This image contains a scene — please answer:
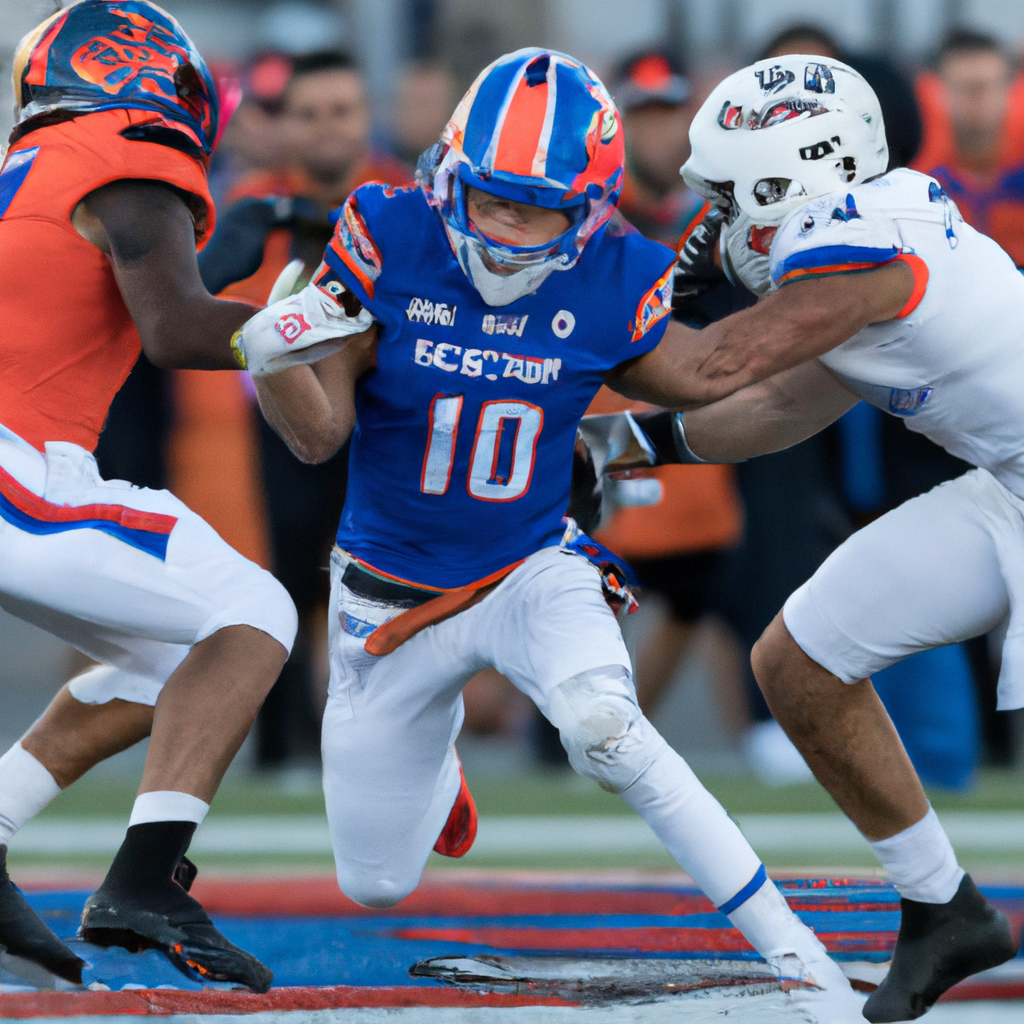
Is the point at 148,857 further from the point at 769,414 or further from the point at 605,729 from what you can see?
the point at 769,414

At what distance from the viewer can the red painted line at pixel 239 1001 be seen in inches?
102

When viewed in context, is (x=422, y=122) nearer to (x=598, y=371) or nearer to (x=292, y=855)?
(x=292, y=855)

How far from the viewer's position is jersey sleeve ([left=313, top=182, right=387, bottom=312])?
2982mm

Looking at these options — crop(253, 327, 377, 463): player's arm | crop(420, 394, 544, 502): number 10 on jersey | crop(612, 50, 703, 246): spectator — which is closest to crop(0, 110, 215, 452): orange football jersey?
crop(253, 327, 377, 463): player's arm

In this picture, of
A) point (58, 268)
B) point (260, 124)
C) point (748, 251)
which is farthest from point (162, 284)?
point (260, 124)

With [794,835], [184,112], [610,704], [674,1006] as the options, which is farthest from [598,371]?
[794,835]

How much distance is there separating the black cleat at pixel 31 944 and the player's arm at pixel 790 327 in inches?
56.3

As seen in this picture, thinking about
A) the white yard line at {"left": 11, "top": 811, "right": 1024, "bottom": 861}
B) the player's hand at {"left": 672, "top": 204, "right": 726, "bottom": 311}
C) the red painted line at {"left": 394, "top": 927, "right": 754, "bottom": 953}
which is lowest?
the white yard line at {"left": 11, "top": 811, "right": 1024, "bottom": 861}

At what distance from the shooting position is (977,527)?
120 inches

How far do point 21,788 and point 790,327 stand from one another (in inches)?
64.4

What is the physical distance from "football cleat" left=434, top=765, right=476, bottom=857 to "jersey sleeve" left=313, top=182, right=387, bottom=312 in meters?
1.15

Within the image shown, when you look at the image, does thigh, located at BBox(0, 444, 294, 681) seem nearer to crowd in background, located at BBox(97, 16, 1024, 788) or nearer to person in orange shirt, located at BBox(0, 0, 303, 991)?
person in orange shirt, located at BBox(0, 0, 303, 991)

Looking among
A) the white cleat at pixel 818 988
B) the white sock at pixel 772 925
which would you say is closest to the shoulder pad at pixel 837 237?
the white sock at pixel 772 925

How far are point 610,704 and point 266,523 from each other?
288 centimetres
